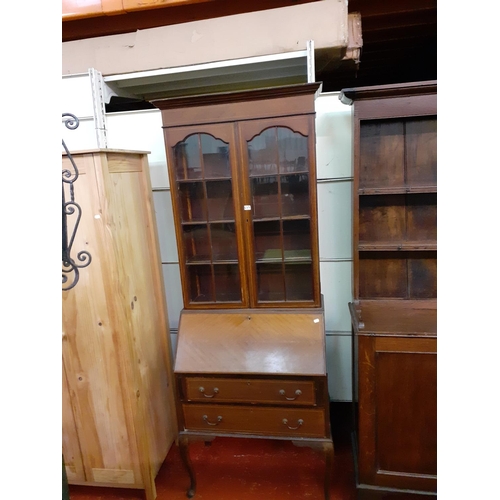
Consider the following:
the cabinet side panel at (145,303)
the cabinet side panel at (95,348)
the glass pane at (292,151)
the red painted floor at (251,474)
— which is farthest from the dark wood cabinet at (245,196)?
the red painted floor at (251,474)

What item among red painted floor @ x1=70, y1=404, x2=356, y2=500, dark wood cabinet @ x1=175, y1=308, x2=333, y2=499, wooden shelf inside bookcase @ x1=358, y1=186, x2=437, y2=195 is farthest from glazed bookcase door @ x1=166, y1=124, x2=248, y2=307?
red painted floor @ x1=70, y1=404, x2=356, y2=500

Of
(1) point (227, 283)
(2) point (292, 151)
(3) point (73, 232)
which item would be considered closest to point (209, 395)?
(1) point (227, 283)

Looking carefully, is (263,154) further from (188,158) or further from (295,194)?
(188,158)

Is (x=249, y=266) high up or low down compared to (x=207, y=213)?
down

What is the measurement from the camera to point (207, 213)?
1708 mm

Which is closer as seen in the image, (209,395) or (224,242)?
(209,395)

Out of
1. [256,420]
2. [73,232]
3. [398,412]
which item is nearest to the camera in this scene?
[73,232]

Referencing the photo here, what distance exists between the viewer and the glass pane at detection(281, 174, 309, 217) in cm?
162

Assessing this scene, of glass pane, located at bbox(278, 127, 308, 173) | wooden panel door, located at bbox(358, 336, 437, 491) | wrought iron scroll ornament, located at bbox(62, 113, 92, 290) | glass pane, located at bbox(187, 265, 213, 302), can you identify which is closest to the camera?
wrought iron scroll ornament, located at bbox(62, 113, 92, 290)

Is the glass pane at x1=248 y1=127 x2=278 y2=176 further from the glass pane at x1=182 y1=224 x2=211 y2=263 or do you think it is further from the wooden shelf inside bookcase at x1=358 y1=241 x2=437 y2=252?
the wooden shelf inside bookcase at x1=358 y1=241 x2=437 y2=252

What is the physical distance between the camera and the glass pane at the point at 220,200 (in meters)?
1.68

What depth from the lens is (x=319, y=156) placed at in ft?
6.44

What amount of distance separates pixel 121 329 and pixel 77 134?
1.15 meters

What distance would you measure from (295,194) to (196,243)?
0.54 meters
